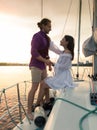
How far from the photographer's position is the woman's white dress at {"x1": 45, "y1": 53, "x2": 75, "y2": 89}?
5605 millimetres

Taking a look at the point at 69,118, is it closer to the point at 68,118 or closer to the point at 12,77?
the point at 68,118

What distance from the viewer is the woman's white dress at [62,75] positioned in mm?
5605

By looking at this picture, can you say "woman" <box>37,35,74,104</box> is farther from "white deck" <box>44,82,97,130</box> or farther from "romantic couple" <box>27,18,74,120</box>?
"white deck" <box>44,82,97,130</box>

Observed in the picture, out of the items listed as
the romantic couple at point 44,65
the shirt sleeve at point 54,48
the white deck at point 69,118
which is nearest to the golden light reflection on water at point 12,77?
the shirt sleeve at point 54,48

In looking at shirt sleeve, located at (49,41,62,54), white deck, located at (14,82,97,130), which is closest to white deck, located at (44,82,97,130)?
white deck, located at (14,82,97,130)

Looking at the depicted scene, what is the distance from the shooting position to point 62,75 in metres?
5.80

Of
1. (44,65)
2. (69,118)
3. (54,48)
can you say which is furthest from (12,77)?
(69,118)

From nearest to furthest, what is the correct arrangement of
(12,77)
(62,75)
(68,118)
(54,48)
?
(68,118)
(62,75)
(54,48)
(12,77)

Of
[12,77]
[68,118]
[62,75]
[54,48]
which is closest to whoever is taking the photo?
[68,118]

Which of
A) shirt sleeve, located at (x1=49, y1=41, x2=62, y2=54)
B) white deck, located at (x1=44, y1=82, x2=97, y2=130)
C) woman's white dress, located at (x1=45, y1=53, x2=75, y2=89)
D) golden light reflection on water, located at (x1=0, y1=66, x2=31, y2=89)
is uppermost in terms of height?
shirt sleeve, located at (x1=49, y1=41, x2=62, y2=54)

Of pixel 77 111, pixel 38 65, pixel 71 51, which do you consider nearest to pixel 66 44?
pixel 71 51

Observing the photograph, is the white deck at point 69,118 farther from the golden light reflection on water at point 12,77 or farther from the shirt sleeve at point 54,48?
the golden light reflection on water at point 12,77

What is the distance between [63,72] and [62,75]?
60mm

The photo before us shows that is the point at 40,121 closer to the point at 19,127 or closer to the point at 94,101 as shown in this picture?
the point at 19,127
